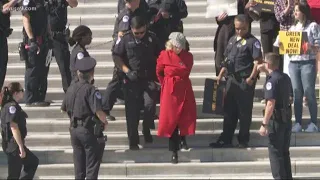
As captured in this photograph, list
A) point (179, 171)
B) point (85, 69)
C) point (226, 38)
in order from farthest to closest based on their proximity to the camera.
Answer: point (226, 38) → point (179, 171) → point (85, 69)

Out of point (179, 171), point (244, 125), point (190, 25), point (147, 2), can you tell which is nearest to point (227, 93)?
point (244, 125)

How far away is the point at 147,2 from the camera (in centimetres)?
1398

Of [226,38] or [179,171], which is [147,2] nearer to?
[226,38]

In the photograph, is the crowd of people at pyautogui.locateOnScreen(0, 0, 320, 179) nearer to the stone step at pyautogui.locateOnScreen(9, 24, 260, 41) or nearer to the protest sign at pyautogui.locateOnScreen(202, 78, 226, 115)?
the protest sign at pyautogui.locateOnScreen(202, 78, 226, 115)

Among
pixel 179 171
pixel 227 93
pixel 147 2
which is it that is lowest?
pixel 179 171

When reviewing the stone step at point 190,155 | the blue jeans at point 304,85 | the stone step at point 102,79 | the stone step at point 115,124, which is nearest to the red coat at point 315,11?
the blue jeans at point 304,85

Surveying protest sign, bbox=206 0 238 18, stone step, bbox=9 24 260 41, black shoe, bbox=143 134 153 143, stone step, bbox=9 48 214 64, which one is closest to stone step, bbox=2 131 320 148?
black shoe, bbox=143 134 153 143

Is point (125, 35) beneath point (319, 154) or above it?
above

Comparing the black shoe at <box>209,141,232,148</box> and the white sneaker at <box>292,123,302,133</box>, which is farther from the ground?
the white sneaker at <box>292,123,302,133</box>

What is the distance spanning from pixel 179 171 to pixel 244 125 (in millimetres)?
1081

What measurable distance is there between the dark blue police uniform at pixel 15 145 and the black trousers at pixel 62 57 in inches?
92.7

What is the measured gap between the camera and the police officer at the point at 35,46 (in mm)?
13430

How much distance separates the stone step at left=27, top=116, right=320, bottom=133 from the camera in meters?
13.1

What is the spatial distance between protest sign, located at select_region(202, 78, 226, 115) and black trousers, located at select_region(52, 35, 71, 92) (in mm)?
2267
